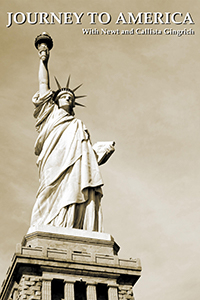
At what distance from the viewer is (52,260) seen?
3266 cm

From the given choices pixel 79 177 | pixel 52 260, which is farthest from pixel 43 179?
pixel 52 260

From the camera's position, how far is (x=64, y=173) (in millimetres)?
38875

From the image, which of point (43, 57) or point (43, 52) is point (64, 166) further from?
point (43, 52)

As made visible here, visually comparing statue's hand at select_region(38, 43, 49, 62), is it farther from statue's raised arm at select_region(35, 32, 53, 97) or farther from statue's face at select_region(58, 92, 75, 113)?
statue's face at select_region(58, 92, 75, 113)

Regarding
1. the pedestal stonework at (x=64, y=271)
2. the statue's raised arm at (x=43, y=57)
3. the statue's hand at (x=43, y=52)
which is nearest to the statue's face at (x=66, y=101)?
the statue's raised arm at (x=43, y=57)

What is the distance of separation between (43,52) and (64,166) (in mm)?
10475

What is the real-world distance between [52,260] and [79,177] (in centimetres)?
744

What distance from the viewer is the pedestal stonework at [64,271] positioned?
32.0 meters

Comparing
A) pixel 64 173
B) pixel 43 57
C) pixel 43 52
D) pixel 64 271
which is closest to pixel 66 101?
pixel 43 57

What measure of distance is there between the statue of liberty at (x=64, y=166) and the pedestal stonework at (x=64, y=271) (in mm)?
2036

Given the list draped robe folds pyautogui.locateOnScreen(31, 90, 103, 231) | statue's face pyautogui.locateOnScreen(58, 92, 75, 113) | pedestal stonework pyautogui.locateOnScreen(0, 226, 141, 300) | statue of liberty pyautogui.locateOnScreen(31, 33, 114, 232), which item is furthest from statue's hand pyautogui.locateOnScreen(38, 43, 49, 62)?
pedestal stonework pyautogui.locateOnScreen(0, 226, 141, 300)

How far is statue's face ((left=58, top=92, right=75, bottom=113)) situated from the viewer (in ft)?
141

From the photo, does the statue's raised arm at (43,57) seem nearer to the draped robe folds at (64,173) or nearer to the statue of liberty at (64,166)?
the statue of liberty at (64,166)

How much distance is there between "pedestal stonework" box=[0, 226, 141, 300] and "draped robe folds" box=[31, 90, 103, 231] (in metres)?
2.08
